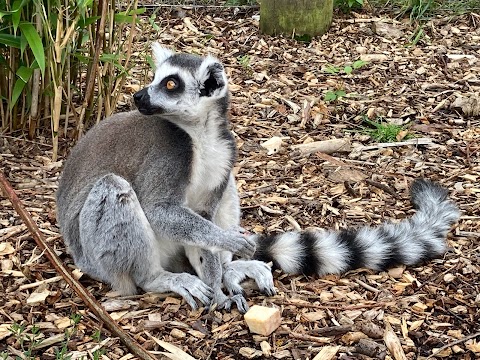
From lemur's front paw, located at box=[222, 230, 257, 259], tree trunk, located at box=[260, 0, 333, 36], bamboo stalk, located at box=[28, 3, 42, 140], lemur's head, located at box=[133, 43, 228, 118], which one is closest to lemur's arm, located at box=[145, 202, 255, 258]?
lemur's front paw, located at box=[222, 230, 257, 259]

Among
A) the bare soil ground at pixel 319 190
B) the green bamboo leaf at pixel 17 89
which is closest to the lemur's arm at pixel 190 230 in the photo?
the bare soil ground at pixel 319 190

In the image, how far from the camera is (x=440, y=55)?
24.6ft

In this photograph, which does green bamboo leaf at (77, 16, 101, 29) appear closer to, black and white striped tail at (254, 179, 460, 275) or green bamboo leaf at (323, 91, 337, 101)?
black and white striped tail at (254, 179, 460, 275)

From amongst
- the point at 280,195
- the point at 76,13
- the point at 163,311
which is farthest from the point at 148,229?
the point at 76,13

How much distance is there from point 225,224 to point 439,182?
67.3 inches

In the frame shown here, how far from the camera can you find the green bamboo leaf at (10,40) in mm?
5094

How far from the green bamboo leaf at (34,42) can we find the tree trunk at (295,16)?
336cm

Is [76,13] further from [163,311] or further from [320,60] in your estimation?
[320,60]

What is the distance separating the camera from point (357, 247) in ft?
14.0

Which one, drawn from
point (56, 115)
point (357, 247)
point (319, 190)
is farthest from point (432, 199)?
point (56, 115)

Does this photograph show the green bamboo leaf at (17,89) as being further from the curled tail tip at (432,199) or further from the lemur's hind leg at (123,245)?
the curled tail tip at (432,199)

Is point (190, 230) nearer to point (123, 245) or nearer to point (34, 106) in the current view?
point (123, 245)

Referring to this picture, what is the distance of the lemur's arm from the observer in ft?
13.1

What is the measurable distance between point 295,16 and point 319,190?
3.10m
